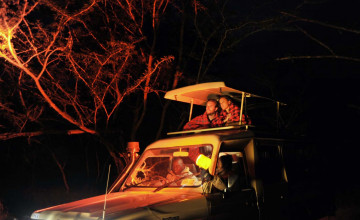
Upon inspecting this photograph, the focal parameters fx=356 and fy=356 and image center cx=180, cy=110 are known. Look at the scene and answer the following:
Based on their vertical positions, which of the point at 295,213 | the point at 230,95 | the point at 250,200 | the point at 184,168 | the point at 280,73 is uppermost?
the point at 280,73

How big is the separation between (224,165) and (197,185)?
40 centimetres

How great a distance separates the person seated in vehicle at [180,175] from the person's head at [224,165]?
12.7 inches

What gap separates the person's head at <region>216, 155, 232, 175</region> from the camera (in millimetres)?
4188

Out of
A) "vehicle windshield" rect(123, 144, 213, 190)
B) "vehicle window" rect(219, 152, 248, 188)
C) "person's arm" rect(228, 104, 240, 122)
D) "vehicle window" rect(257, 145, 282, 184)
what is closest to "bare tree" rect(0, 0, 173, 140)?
"person's arm" rect(228, 104, 240, 122)

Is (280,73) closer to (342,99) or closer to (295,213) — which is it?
(342,99)

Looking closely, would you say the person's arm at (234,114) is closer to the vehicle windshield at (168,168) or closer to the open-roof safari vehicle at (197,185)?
the open-roof safari vehicle at (197,185)

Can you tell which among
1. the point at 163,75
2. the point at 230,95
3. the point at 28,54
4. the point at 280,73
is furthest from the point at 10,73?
the point at 280,73

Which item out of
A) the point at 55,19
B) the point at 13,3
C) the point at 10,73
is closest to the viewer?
the point at 13,3

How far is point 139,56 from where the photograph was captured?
11.4 m

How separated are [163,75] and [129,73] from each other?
1278 millimetres

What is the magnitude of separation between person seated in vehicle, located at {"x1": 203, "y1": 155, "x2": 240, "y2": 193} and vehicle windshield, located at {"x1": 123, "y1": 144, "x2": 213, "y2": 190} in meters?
0.25

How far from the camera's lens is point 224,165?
4.19m

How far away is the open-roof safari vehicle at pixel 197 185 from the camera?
138 inches

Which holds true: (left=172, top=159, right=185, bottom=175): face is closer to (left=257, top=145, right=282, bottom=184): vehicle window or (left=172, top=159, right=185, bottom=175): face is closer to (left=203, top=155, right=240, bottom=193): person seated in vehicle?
(left=203, top=155, right=240, bottom=193): person seated in vehicle
